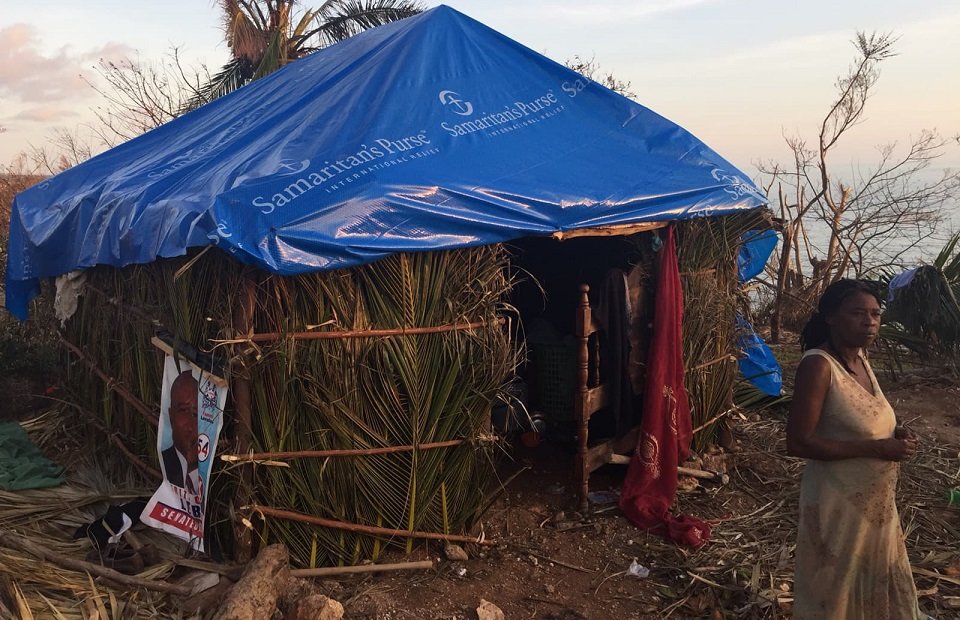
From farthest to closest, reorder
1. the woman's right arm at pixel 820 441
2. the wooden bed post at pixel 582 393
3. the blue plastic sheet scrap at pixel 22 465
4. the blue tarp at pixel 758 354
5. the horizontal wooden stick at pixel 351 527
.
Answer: the blue tarp at pixel 758 354, the blue plastic sheet scrap at pixel 22 465, the wooden bed post at pixel 582 393, the horizontal wooden stick at pixel 351 527, the woman's right arm at pixel 820 441

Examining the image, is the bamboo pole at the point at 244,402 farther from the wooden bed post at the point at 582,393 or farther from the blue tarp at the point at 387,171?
the wooden bed post at the point at 582,393

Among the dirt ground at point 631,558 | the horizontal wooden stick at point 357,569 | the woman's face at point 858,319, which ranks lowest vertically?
the dirt ground at point 631,558

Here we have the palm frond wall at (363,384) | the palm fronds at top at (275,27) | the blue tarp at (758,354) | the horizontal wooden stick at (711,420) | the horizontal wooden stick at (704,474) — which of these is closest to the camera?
the palm frond wall at (363,384)

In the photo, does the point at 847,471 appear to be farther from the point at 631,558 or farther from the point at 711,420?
the point at 711,420

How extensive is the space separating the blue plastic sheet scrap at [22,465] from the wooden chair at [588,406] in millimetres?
3800

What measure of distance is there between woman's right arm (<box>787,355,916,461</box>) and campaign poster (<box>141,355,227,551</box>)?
9.10 ft

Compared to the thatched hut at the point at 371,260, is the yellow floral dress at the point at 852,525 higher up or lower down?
lower down

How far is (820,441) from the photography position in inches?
109

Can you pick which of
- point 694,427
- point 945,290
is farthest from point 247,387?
point 945,290

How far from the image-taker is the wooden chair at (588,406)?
473 cm

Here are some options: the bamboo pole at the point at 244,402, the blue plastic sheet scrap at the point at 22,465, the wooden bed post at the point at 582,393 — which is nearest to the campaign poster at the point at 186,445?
the bamboo pole at the point at 244,402

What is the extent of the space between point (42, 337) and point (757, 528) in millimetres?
6849

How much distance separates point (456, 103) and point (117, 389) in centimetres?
312

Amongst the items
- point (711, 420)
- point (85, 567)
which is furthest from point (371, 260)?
point (711, 420)
